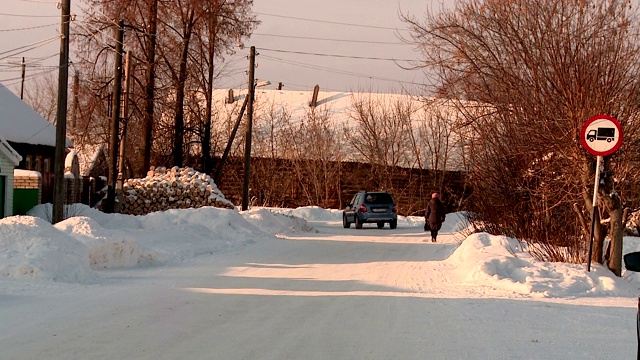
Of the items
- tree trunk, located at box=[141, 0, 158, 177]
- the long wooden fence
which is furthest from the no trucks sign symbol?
the long wooden fence

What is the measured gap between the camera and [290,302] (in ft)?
40.3

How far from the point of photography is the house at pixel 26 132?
38156mm

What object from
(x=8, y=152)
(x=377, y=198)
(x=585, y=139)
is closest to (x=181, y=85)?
(x=377, y=198)

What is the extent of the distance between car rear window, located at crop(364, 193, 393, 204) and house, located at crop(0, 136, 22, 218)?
17496mm

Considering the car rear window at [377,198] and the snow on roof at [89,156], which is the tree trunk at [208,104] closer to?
the car rear window at [377,198]

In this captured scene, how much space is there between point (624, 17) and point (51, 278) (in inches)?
519

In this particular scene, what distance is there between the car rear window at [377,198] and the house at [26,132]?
1451 centimetres

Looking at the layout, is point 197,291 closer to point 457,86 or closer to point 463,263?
point 463,263

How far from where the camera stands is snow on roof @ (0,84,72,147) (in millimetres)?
37969

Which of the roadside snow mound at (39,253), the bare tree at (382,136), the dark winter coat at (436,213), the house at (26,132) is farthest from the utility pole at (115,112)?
the bare tree at (382,136)

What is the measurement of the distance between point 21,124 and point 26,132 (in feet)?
2.14

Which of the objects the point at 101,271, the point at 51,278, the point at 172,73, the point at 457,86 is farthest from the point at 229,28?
the point at 51,278

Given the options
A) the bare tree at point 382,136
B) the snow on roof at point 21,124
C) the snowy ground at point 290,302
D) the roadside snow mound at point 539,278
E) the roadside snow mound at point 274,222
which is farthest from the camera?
the bare tree at point 382,136

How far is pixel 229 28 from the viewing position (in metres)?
40.8
